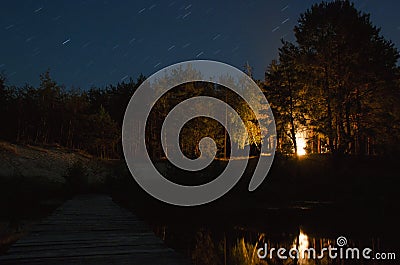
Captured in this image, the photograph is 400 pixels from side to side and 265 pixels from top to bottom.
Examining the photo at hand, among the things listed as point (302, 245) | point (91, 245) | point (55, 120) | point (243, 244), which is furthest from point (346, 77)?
point (55, 120)

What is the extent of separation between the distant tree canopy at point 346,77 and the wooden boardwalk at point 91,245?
19.9m

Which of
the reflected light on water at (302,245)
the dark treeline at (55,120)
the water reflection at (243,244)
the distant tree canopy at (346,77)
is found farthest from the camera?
the dark treeline at (55,120)

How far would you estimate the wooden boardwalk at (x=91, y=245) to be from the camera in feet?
17.4

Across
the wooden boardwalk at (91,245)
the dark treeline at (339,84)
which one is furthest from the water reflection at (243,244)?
the dark treeline at (339,84)

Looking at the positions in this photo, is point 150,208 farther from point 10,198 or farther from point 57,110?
point 57,110

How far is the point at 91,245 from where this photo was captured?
6.27 meters

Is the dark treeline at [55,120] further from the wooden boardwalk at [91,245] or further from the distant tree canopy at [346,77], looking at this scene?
the wooden boardwalk at [91,245]

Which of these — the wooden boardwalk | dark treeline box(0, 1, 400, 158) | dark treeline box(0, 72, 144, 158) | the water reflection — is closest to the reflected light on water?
the water reflection

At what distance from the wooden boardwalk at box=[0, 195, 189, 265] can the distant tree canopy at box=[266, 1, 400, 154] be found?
1989 centimetres

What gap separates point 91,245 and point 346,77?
Result: 906 inches

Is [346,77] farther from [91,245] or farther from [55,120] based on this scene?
[55,120]

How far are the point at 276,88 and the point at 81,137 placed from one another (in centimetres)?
2648

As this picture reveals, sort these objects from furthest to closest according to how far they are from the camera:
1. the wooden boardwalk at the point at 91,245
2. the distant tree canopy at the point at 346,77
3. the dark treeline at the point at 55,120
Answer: the dark treeline at the point at 55,120 < the distant tree canopy at the point at 346,77 < the wooden boardwalk at the point at 91,245

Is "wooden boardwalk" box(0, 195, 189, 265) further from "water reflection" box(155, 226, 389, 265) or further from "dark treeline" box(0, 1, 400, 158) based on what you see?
"dark treeline" box(0, 1, 400, 158)
